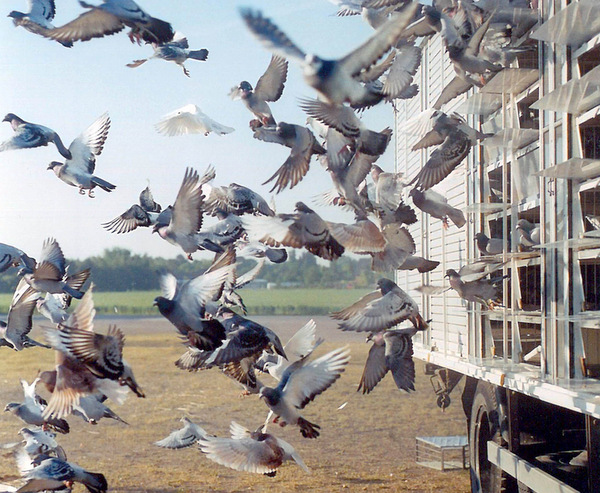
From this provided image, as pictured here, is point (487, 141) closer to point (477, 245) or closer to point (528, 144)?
point (528, 144)

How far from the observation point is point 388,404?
19.6 metres

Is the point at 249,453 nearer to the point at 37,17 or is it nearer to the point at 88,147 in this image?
the point at 88,147

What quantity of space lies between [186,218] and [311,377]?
1.21 m

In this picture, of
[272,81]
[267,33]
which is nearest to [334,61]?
[267,33]

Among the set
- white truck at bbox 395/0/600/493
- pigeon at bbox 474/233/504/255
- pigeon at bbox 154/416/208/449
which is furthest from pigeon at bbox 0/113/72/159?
pigeon at bbox 474/233/504/255

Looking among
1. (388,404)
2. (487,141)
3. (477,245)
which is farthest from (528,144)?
(388,404)

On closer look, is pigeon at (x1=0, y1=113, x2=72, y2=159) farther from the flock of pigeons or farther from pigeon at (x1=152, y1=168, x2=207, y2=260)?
pigeon at (x1=152, y1=168, x2=207, y2=260)

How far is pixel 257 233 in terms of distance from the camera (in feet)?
13.8

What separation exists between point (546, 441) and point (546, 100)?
3.46m

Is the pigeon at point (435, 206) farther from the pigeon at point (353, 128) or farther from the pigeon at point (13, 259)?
the pigeon at point (13, 259)

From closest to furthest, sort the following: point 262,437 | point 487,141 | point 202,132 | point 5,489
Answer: point 262,437
point 5,489
point 202,132
point 487,141

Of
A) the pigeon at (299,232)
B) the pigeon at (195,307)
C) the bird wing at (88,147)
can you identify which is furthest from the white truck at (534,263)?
the bird wing at (88,147)

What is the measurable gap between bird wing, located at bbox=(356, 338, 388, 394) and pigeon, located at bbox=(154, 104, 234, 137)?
6.97 feet

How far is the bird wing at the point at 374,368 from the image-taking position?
490 centimetres
